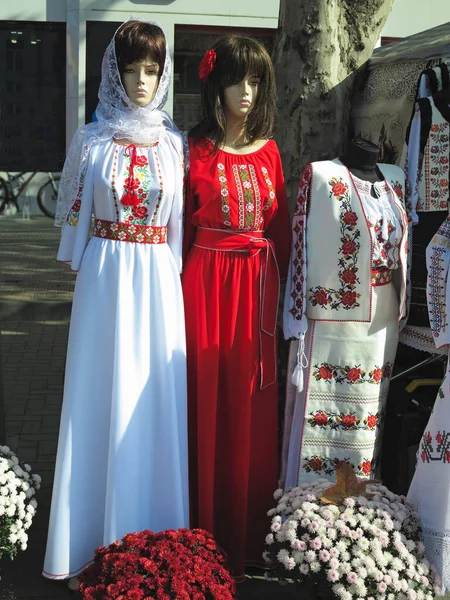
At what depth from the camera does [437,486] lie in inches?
119

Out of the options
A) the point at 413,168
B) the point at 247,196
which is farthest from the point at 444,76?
the point at 247,196

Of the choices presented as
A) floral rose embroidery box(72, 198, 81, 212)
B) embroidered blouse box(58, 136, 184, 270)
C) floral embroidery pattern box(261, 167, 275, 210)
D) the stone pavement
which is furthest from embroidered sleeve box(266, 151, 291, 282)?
the stone pavement

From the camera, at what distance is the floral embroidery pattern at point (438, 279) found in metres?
3.14

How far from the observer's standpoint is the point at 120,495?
3096 millimetres

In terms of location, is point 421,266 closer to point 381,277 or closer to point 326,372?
point 381,277

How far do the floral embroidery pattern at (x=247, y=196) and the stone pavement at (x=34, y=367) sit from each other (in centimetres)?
140

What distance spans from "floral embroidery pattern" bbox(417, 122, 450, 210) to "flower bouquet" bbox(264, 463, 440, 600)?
1.05m

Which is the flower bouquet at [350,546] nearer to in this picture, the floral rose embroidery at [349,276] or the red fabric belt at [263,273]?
the red fabric belt at [263,273]

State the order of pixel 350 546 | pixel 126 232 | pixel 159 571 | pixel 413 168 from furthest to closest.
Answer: pixel 413 168, pixel 126 232, pixel 350 546, pixel 159 571

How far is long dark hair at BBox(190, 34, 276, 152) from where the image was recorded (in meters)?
3.09

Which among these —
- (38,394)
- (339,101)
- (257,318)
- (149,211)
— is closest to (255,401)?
(257,318)

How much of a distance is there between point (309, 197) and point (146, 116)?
646 millimetres

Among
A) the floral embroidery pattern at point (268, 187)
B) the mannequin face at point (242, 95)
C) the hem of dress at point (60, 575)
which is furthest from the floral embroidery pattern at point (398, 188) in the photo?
the hem of dress at point (60, 575)

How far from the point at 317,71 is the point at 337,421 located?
59.9 inches
